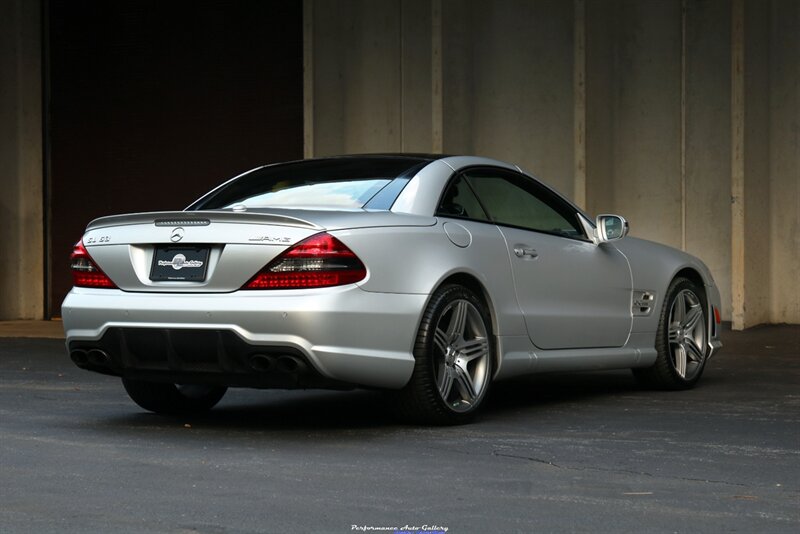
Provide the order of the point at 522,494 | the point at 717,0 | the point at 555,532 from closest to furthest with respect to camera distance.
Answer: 1. the point at 555,532
2. the point at 522,494
3. the point at 717,0

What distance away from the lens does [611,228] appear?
304 inches

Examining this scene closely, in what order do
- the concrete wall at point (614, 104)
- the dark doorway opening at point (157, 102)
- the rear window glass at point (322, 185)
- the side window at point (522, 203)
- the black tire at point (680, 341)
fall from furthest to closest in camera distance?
the dark doorway opening at point (157, 102), the concrete wall at point (614, 104), the black tire at point (680, 341), the side window at point (522, 203), the rear window glass at point (322, 185)

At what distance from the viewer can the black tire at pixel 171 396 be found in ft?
23.1

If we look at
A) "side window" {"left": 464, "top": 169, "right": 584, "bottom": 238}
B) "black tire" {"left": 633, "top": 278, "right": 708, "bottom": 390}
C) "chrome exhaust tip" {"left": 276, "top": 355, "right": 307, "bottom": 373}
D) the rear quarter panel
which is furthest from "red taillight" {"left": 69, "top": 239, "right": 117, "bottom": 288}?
"black tire" {"left": 633, "top": 278, "right": 708, "bottom": 390}

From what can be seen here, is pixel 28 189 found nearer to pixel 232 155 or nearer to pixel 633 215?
pixel 232 155

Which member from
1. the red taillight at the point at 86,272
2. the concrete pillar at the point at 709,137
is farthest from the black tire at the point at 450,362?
the concrete pillar at the point at 709,137

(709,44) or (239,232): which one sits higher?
(709,44)

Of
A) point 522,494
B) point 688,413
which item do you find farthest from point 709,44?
point 522,494

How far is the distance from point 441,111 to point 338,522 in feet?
37.4

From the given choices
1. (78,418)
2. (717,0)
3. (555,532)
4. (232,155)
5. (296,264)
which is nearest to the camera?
(555,532)

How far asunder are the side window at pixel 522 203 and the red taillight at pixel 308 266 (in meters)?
1.27

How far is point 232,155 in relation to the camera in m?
16.5

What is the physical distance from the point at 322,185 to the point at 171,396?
140 cm

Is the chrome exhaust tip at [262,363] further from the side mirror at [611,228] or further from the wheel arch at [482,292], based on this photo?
the side mirror at [611,228]
